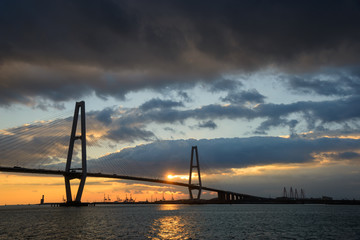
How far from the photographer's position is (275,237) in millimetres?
33688

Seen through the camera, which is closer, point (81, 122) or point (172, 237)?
point (172, 237)

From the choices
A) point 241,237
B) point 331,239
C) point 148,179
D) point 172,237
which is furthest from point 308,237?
point 148,179

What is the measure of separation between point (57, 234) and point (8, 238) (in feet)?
14.7

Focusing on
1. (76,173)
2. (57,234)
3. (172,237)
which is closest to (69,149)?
(76,173)

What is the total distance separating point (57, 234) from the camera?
34.5 meters

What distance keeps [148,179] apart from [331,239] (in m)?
84.2

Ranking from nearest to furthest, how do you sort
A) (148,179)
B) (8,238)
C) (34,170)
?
(8,238)
(34,170)
(148,179)

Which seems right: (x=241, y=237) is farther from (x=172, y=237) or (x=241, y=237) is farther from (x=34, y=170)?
(x=34, y=170)

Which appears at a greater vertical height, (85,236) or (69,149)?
(69,149)

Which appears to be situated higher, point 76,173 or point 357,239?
point 76,173

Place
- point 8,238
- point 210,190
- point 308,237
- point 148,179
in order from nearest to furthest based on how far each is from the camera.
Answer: point 8,238 → point 308,237 → point 148,179 → point 210,190

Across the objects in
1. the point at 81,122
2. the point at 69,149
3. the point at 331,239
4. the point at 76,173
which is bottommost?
the point at 331,239

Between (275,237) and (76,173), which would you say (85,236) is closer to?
(275,237)

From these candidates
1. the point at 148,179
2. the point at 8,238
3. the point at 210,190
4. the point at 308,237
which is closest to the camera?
the point at 8,238
